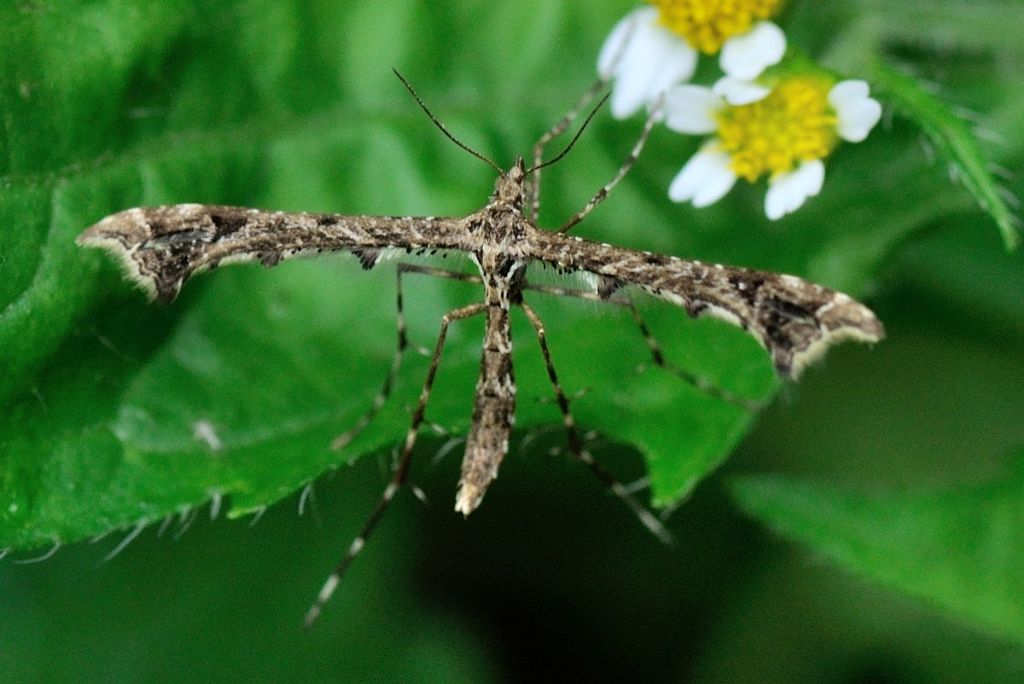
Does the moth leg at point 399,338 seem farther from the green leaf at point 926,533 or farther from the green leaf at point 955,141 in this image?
the green leaf at point 955,141

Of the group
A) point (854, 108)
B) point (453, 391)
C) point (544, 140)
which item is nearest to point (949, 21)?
point (854, 108)

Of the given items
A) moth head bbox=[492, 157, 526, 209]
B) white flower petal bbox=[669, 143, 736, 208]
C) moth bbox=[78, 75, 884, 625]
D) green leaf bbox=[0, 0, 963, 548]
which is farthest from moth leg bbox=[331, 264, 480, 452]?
white flower petal bbox=[669, 143, 736, 208]

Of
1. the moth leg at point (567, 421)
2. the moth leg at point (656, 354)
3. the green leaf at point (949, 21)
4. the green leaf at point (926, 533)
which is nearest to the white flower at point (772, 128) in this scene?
the moth leg at point (656, 354)

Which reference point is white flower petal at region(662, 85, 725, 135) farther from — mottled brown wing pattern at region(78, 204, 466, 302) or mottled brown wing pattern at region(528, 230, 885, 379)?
mottled brown wing pattern at region(78, 204, 466, 302)

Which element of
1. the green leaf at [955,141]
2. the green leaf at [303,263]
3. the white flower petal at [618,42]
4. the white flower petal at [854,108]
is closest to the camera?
the green leaf at [955,141]

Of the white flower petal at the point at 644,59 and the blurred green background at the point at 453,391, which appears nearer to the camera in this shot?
the blurred green background at the point at 453,391

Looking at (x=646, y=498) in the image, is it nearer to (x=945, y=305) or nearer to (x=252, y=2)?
(x=945, y=305)

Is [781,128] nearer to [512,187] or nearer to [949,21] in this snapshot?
[512,187]
